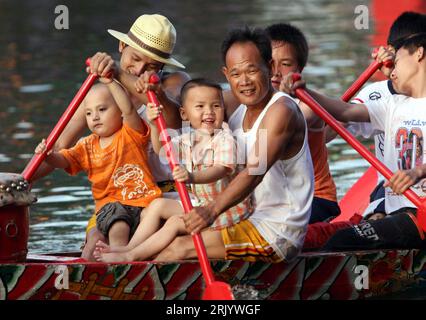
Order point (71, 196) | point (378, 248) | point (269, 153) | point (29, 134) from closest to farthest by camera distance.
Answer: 1. point (269, 153)
2. point (378, 248)
3. point (71, 196)
4. point (29, 134)

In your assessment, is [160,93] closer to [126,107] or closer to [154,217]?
[126,107]

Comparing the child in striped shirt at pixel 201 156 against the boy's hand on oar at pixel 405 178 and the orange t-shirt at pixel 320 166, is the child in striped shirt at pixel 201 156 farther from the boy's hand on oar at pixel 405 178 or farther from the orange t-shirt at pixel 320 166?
the orange t-shirt at pixel 320 166

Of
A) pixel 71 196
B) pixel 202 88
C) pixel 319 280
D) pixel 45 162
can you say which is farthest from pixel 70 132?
pixel 71 196

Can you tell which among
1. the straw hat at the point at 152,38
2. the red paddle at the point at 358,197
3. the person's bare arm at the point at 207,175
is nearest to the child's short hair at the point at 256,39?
the person's bare arm at the point at 207,175

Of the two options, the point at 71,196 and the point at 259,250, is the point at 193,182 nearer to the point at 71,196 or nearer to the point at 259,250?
the point at 259,250

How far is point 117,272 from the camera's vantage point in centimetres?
807

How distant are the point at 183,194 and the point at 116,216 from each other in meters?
0.66

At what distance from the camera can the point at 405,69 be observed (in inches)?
346

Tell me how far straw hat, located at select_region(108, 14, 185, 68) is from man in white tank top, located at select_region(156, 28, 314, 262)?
662 mm

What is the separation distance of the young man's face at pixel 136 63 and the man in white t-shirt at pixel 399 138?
2.60 ft

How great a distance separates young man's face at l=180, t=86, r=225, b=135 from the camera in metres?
8.18

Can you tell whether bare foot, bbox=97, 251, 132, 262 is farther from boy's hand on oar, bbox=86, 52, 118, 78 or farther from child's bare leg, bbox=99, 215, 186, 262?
boy's hand on oar, bbox=86, 52, 118, 78

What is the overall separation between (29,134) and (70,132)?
530cm

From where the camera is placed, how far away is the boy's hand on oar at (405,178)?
834cm
